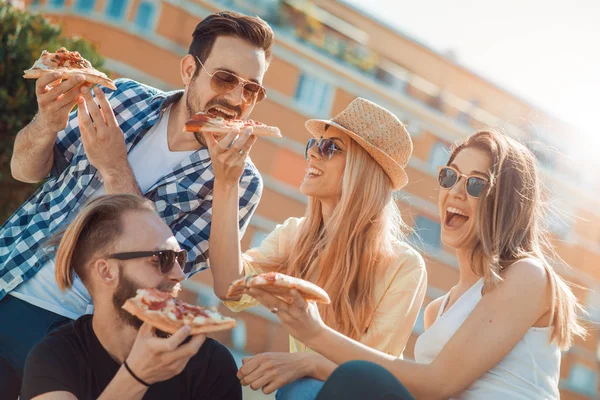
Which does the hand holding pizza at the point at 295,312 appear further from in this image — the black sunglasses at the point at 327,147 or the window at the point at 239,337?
the window at the point at 239,337

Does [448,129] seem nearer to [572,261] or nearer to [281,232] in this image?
[572,261]

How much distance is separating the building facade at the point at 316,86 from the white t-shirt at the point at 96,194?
927 inches

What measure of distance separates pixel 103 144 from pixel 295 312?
1571 mm

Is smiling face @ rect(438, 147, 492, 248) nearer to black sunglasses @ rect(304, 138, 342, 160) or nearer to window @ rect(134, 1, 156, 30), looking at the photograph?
black sunglasses @ rect(304, 138, 342, 160)

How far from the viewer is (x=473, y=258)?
4.13 m

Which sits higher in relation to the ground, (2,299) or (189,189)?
(189,189)

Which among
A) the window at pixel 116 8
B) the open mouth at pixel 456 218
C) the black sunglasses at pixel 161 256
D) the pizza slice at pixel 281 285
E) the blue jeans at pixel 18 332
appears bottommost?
the window at pixel 116 8

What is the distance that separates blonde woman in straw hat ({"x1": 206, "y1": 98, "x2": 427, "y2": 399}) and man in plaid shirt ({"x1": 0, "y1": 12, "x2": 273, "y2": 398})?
1.04 feet

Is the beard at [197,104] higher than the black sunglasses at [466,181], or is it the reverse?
the black sunglasses at [466,181]

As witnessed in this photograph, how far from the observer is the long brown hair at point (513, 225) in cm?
385

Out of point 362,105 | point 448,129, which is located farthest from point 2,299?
point 448,129

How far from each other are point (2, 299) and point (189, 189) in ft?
4.08

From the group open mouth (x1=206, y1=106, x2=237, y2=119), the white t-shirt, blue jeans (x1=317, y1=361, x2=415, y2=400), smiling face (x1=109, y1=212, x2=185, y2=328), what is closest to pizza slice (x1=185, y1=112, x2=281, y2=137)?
open mouth (x1=206, y1=106, x2=237, y2=119)

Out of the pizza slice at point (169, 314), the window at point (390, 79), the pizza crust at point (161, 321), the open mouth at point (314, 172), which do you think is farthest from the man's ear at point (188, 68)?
the window at point (390, 79)
